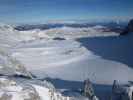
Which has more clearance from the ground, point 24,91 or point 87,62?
point 24,91

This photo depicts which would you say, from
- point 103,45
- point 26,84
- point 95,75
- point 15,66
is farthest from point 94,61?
point 26,84

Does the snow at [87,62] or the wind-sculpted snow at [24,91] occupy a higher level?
the wind-sculpted snow at [24,91]

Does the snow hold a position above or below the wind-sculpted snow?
below

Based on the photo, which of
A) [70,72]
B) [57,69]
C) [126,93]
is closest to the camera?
[126,93]

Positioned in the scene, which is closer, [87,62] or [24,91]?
[24,91]

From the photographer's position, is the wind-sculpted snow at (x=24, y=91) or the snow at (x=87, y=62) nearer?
the wind-sculpted snow at (x=24, y=91)

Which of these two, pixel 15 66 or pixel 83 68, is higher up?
pixel 15 66

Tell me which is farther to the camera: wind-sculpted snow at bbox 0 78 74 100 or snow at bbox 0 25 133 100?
snow at bbox 0 25 133 100

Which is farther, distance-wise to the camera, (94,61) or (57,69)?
(94,61)

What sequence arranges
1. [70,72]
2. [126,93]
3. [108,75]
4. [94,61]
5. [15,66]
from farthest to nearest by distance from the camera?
1. [94,61]
2. [70,72]
3. [108,75]
4. [126,93]
5. [15,66]

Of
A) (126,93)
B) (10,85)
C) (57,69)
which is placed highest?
(10,85)

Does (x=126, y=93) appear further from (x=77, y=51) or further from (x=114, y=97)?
(x=77, y=51)
